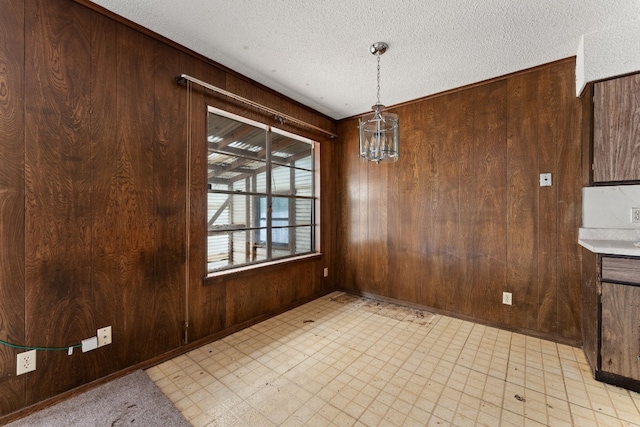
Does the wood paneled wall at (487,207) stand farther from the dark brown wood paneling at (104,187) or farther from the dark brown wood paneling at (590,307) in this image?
the dark brown wood paneling at (104,187)

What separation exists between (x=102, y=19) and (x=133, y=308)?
207 centimetres

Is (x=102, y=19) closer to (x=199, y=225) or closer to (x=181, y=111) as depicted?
(x=181, y=111)

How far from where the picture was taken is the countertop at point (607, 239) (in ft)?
6.15

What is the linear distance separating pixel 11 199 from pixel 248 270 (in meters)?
1.75

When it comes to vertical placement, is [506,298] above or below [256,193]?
below

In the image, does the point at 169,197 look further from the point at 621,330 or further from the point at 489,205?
the point at 621,330

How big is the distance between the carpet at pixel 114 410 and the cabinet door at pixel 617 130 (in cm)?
349

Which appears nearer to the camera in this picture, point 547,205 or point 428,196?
point 547,205

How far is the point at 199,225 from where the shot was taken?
242 centimetres

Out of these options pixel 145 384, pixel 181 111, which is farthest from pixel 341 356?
pixel 181 111

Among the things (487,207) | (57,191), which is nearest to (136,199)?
(57,191)

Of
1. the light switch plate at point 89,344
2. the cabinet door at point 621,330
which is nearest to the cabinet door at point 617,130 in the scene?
the cabinet door at point 621,330

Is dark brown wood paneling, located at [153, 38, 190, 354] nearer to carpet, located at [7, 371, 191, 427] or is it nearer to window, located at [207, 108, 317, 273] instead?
window, located at [207, 108, 317, 273]

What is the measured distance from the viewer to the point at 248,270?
279 centimetres
